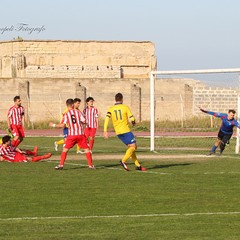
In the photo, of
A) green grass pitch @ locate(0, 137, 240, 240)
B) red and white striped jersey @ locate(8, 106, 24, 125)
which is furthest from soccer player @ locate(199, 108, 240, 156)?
red and white striped jersey @ locate(8, 106, 24, 125)

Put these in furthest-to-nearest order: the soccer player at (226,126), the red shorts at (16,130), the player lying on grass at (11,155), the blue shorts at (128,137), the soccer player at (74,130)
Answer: the soccer player at (226,126), the red shorts at (16,130), the player lying on grass at (11,155), the soccer player at (74,130), the blue shorts at (128,137)

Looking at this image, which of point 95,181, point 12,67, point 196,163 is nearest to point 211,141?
point 196,163

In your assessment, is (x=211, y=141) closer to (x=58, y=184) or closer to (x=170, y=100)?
(x=58, y=184)

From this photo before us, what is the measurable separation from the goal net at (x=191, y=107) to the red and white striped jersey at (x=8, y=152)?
743cm

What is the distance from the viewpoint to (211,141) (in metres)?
39.8

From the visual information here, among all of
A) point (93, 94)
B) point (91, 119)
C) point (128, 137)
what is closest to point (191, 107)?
point (93, 94)

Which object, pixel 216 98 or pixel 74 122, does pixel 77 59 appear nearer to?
pixel 216 98

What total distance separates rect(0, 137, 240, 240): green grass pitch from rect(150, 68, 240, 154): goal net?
7.66 m

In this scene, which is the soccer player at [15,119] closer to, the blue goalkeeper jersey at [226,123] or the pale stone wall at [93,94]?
the blue goalkeeper jersey at [226,123]

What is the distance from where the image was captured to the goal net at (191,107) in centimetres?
3294

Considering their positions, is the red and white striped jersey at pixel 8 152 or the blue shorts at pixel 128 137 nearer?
the blue shorts at pixel 128 137

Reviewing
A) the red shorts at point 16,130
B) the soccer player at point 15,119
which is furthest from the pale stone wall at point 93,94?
the soccer player at point 15,119

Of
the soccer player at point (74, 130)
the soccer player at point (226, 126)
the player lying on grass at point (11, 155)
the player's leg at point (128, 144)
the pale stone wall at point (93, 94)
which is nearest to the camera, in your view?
the player's leg at point (128, 144)

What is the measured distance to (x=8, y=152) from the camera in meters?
25.8
